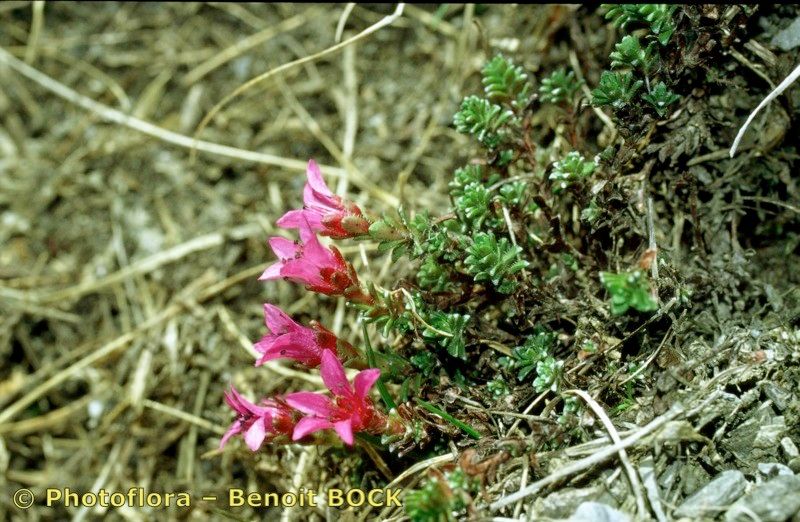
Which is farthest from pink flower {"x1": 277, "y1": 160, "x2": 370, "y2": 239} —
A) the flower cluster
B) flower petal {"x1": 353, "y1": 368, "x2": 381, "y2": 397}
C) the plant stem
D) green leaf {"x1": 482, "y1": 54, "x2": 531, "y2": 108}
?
green leaf {"x1": 482, "y1": 54, "x2": 531, "y2": 108}

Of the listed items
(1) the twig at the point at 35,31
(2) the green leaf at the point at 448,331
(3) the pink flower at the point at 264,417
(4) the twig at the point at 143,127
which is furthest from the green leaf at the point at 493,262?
Result: (1) the twig at the point at 35,31

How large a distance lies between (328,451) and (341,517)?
304 millimetres

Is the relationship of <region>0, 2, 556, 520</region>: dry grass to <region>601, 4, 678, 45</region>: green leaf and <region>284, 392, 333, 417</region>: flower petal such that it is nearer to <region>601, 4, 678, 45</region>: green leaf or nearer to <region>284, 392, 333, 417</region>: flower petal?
<region>284, 392, 333, 417</region>: flower petal

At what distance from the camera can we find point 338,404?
2.50 metres

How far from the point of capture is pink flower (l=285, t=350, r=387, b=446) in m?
2.39

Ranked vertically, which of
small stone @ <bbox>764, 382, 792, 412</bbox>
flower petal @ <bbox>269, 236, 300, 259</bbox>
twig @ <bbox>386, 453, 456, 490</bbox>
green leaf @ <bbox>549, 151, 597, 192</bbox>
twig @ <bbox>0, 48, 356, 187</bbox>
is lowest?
twig @ <bbox>386, 453, 456, 490</bbox>

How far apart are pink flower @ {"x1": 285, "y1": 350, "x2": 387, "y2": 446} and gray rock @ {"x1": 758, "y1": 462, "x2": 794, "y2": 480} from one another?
1283 mm

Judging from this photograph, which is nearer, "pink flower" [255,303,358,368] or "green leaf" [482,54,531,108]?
"pink flower" [255,303,358,368]

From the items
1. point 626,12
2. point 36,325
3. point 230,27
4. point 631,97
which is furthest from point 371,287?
point 230,27

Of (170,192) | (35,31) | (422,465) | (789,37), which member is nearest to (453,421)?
(422,465)

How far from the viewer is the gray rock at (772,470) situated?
233 cm

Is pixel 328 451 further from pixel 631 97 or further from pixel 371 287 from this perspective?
pixel 631 97

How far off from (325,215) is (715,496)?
163 centimetres

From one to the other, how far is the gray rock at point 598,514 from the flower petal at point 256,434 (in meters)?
1.08
